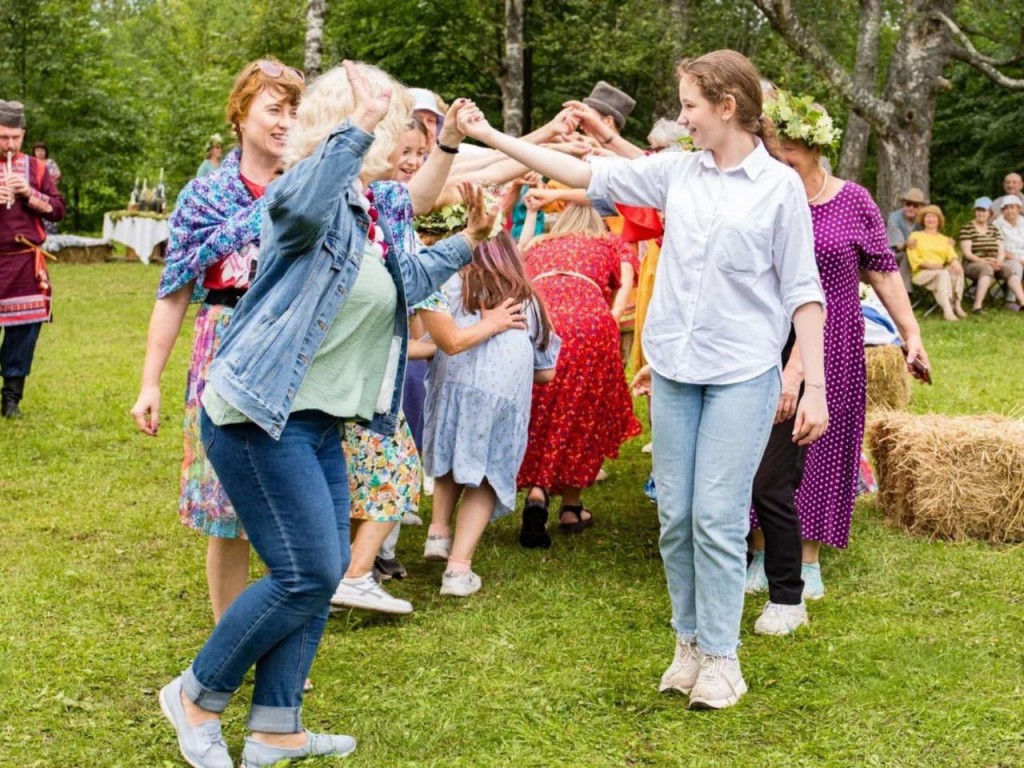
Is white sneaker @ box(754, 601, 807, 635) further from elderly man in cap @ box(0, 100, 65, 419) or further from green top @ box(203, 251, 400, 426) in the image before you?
elderly man in cap @ box(0, 100, 65, 419)

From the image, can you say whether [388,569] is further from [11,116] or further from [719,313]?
[11,116]

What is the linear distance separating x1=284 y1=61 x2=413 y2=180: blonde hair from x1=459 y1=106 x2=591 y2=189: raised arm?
0.37 meters

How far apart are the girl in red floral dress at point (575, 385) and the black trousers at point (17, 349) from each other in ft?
14.3

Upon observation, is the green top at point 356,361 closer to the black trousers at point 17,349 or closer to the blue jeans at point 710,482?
the blue jeans at point 710,482

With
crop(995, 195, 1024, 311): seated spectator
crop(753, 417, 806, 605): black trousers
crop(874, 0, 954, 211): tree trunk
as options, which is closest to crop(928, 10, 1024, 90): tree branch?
crop(874, 0, 954, 211): tree trunk

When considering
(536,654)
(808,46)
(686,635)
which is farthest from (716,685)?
(808,46)

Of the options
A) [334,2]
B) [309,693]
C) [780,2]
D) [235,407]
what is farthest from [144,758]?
[334,2]

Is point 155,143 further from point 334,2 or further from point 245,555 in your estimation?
point 245,555

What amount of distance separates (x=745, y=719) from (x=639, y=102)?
1042 inches

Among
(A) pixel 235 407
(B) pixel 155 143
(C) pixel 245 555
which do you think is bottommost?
(B) pixel 155 143

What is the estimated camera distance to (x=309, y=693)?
4.32 m

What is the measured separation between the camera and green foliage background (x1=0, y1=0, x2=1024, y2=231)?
26.4 metres

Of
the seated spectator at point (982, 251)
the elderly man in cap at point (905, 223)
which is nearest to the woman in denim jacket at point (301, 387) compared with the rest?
the elderly man in cap at point (905, 223)

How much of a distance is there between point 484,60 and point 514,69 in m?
5.30
